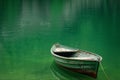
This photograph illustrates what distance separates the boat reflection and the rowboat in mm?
271

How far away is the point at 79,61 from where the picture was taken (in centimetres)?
1780

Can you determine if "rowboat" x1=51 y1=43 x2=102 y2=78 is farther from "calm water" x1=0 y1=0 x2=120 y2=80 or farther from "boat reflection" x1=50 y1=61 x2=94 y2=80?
"calm water" x1=0 y1=0 x2=120 y2=80

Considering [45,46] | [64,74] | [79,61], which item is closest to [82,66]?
[79,61]

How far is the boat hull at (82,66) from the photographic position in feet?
57.1

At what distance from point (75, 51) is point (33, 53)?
528 centimetres

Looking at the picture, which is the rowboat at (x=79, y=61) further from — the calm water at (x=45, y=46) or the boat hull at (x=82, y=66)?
the calm water at (x=45, y=46)

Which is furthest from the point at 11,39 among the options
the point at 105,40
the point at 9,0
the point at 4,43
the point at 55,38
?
the point at 9,0

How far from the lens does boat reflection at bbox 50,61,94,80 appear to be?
18.0m

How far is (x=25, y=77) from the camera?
18312 millimetres

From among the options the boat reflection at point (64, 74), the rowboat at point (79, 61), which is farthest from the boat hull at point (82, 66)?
the boat reflection at point (64, 74)

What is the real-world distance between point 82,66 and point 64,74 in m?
1.62

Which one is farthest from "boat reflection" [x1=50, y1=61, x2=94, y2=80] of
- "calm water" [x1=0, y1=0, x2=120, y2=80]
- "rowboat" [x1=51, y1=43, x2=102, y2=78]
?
"rowboat" [x1=51, y1=43, x2=102, y2=78]

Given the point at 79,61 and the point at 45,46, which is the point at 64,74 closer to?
the point at 79,61

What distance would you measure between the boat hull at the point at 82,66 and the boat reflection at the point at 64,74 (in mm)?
274
